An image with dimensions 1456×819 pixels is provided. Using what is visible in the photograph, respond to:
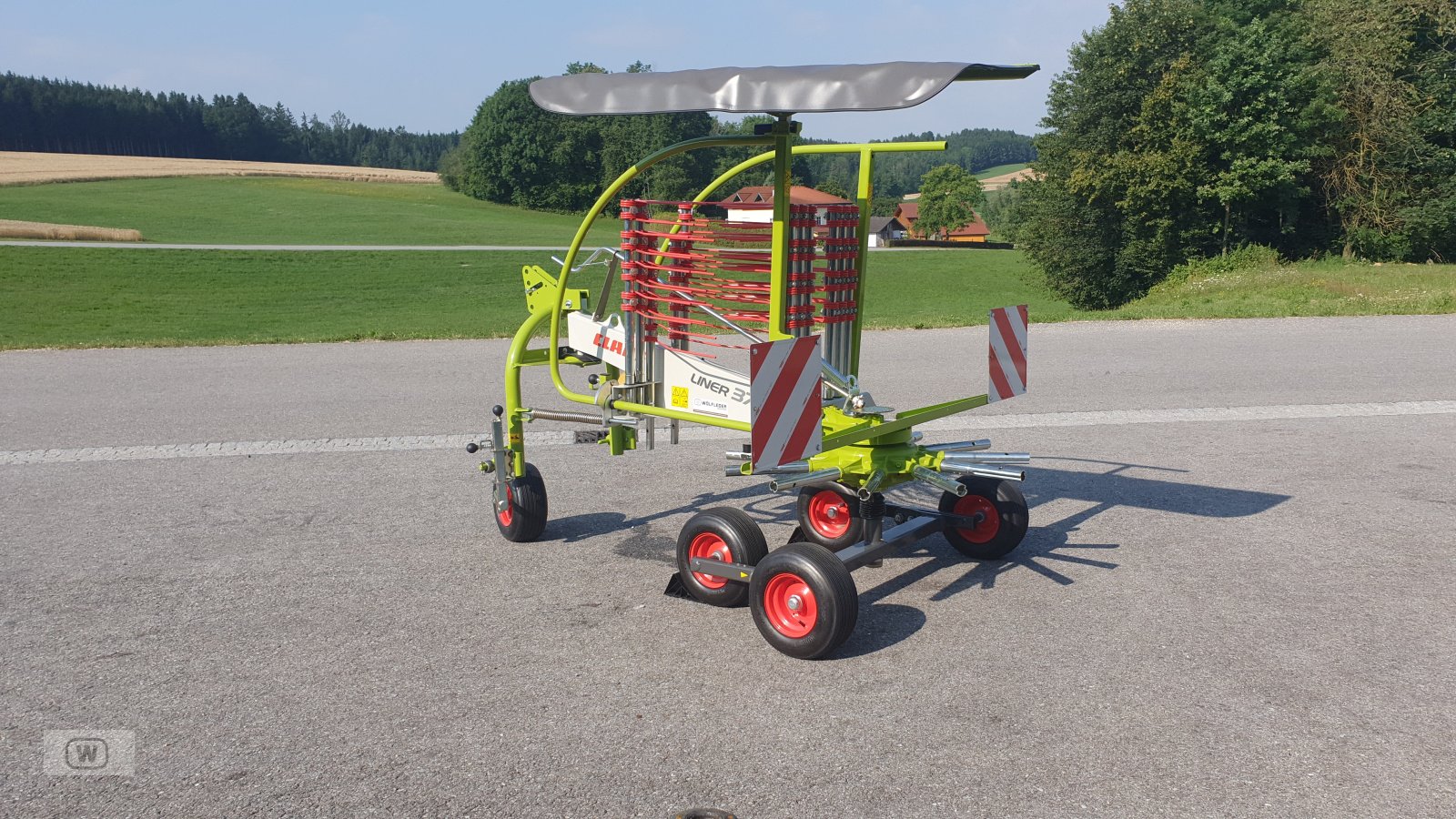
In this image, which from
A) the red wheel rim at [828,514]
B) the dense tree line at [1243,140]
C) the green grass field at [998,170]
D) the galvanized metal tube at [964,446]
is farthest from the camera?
the green grass field at [998,170]

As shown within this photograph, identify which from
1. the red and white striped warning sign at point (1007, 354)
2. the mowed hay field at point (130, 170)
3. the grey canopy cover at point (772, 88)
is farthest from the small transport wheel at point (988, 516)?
the mowed hay field at point (130, 170)

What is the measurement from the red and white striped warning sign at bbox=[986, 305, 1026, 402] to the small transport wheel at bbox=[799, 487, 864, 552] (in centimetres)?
99

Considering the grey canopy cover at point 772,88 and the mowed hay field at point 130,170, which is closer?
the grey canopy cover at point 772,88

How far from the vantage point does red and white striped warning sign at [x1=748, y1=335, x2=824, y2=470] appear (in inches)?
179

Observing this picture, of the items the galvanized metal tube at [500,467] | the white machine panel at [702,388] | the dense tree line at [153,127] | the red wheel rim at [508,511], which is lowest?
the red wheel rim at [508,511]

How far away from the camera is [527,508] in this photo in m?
6.32

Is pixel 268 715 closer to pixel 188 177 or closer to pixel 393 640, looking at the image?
pixel 393 640

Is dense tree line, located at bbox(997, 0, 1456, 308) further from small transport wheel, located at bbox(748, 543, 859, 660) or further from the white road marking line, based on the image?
small transport wheel, located at bbox(748, 543, 859, 660)

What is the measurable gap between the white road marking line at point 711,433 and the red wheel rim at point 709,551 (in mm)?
3241

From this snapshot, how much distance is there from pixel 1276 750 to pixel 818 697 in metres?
1.64

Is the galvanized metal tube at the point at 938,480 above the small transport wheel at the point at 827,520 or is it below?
above

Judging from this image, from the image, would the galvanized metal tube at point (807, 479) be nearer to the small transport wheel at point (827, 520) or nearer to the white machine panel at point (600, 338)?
the small transport wheel at point (827, 520)

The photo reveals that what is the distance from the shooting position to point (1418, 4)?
34.2 m

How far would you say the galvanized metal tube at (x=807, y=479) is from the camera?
16.5 ft
